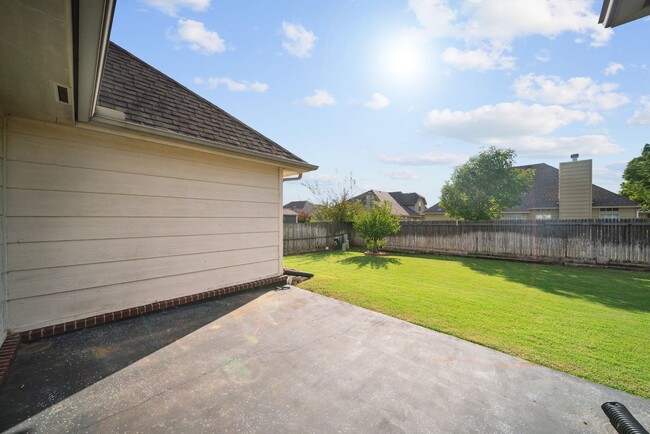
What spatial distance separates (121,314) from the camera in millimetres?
3732

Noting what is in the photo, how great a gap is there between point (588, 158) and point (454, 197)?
263 inches

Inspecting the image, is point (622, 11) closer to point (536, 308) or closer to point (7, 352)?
point (536, 308)

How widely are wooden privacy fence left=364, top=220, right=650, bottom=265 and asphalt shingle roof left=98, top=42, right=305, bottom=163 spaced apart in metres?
8.89

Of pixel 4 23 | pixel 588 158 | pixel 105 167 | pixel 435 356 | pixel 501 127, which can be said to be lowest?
pixel 435 356

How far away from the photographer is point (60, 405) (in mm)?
2020

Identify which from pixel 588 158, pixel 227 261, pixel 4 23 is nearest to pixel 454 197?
pixel 588 158

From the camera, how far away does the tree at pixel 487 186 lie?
42.8ft

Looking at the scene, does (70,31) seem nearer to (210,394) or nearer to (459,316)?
(210,394)

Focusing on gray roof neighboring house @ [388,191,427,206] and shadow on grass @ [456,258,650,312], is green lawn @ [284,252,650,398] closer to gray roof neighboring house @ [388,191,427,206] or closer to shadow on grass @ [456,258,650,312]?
shadow on grass @ [456,258,650,312]

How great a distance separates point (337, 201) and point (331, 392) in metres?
13.7

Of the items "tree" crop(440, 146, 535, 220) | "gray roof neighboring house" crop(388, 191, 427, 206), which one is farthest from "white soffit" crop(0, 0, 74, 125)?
"gray roof neighboring house" crop(388, 191, 427, 206)

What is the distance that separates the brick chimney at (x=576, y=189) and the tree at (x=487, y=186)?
1.98 meters

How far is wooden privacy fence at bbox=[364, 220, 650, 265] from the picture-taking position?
8.13m

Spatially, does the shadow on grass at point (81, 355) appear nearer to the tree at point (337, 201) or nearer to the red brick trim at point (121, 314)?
the red brick trim at point (121, 314)
